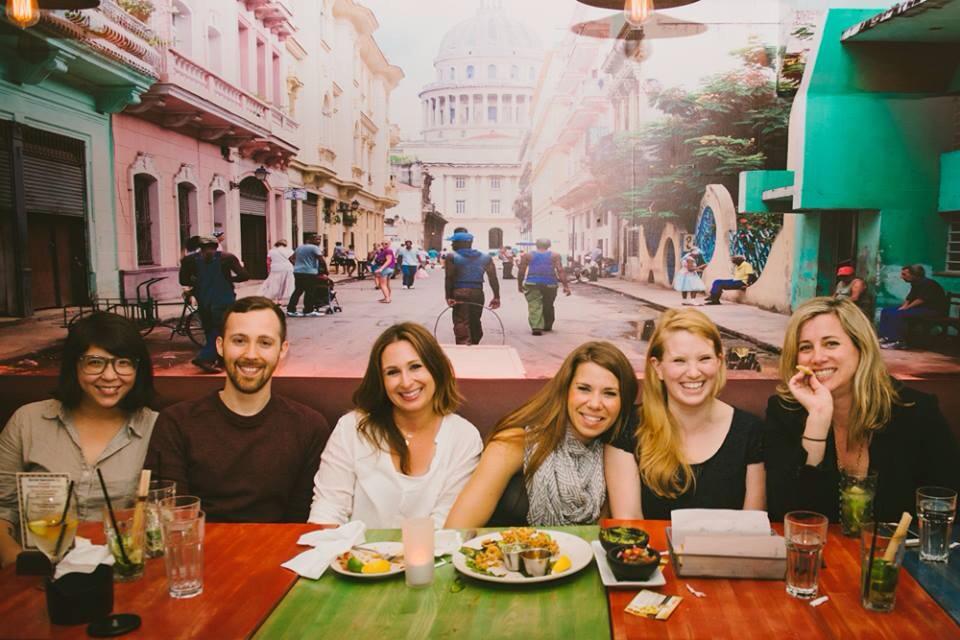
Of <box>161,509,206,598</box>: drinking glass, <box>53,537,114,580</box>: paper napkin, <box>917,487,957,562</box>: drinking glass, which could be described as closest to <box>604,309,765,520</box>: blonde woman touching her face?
<box>917,487,957,562</box>: drinking glass

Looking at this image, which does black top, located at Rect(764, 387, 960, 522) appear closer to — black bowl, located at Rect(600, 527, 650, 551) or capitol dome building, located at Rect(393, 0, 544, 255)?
black bowl, located at Rect(600, 527, 650, 551)

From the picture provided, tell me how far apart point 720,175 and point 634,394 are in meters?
1.75

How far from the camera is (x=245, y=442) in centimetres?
204

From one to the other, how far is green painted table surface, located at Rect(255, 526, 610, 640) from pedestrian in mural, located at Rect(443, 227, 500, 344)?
2.02 m

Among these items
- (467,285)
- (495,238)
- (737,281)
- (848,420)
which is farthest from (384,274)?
(848,420)

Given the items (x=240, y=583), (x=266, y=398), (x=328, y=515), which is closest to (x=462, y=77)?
(x=266, y=398)

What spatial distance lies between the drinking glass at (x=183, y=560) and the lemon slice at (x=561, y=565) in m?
0.61

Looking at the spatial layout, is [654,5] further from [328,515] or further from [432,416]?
[328,515]

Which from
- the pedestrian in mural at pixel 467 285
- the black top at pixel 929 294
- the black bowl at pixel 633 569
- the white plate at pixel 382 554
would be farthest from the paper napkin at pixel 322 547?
the black top at pixel 929 294

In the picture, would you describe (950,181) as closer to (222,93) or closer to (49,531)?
(222,93)

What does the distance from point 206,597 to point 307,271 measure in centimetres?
232

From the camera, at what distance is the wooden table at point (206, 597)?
120cm

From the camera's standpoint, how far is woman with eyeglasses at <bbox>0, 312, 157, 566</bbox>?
202cm

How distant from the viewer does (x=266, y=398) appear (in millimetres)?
2117
